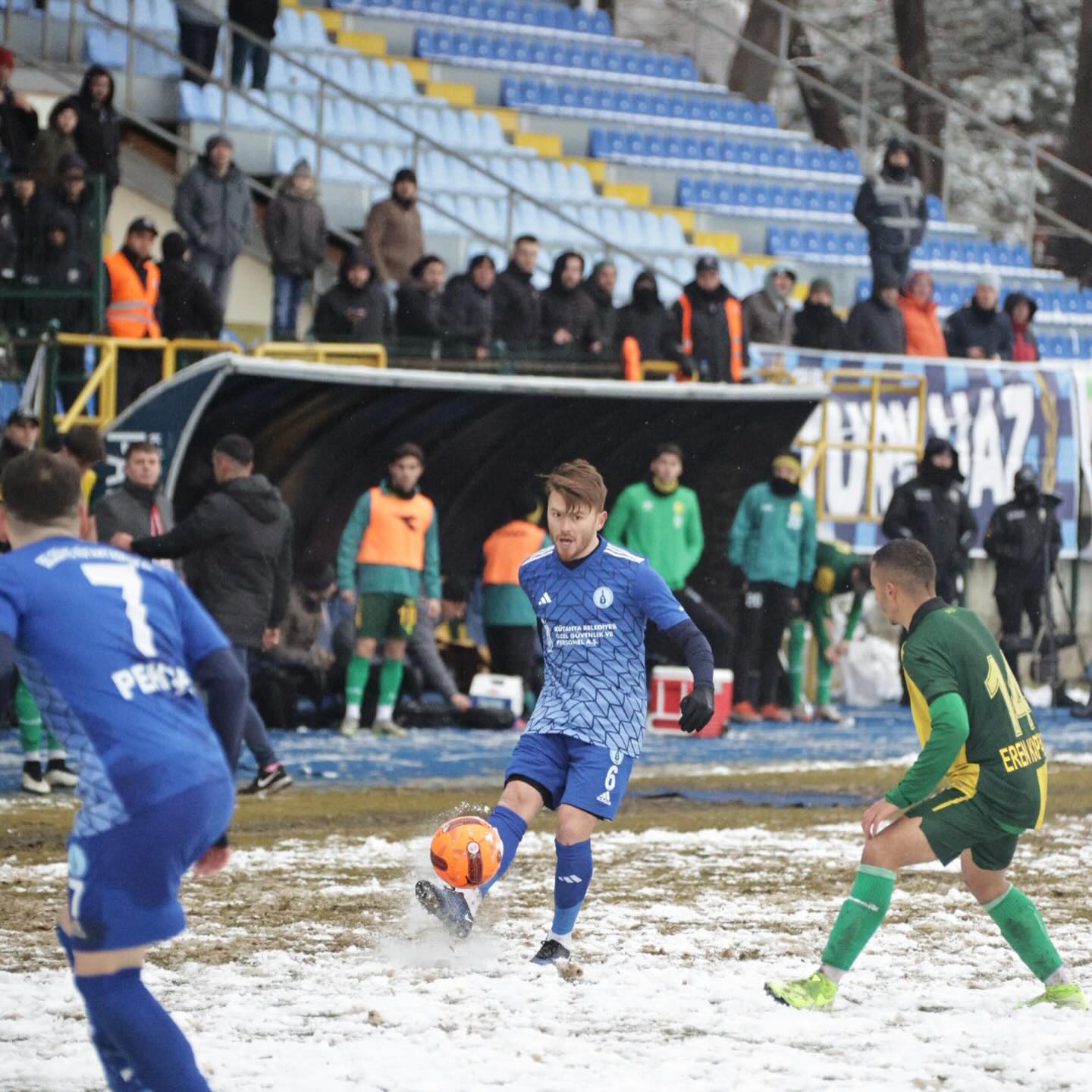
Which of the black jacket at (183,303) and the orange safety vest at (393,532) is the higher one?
the black jacket at (183,303)

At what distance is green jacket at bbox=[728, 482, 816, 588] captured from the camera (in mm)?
17719

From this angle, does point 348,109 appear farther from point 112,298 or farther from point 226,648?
point 226,648

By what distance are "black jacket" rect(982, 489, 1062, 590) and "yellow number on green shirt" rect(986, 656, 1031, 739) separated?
40.7 feet

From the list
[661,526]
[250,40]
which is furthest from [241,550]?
[250,40]

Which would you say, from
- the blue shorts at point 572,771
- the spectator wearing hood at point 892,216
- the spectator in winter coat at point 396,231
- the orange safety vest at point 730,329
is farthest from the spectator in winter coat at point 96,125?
the blue shorts at point 572,771

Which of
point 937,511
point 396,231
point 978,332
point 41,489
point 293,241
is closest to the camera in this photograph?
point 41,489

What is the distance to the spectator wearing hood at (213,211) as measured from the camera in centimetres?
1770

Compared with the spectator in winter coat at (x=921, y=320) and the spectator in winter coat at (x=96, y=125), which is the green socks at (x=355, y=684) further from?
the spectator in winter coat at (x=921, y=320)

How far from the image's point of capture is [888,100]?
41.5 meters

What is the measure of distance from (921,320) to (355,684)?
8.00 metres

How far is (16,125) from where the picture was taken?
17297 millimetres

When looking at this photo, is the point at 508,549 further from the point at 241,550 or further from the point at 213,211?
the point at 241,550

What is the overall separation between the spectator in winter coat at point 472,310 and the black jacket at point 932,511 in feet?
12.1

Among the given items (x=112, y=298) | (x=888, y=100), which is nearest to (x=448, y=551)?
(x=112, y=298)
